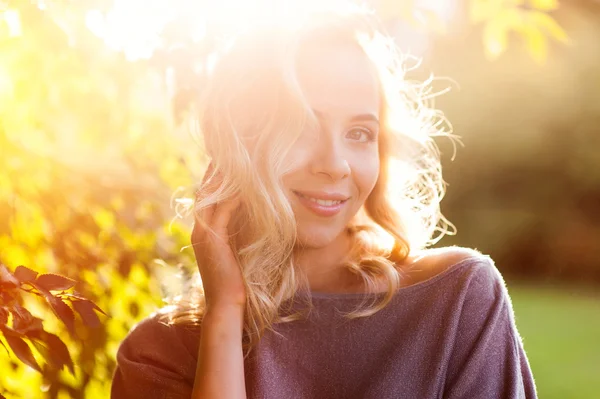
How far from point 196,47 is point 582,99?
11344mm

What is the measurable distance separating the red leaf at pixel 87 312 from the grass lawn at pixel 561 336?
7401 mm

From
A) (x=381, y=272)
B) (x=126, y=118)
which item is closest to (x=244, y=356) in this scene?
(x=381, y=272)

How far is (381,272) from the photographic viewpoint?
7.48 feet

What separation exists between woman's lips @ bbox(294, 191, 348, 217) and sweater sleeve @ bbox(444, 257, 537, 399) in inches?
14.9

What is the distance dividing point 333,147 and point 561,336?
9.58 meters

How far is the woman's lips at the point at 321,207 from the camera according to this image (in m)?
2.15

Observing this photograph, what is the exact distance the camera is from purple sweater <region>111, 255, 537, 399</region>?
80.7 inches

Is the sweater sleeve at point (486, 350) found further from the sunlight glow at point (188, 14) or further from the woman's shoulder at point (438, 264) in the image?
the sunlight glow at point (188, 14)

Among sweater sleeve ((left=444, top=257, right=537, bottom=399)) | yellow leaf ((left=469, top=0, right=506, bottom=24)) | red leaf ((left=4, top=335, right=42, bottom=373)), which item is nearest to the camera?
red leaf ((left=4, top=335, right=42, bottom=373))

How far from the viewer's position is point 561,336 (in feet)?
35.8

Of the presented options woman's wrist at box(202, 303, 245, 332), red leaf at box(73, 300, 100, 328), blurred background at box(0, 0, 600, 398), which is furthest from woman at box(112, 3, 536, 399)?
red leaf at box(73, 300, 100, 328)

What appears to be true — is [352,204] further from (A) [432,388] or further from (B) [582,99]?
(B) [582,99]

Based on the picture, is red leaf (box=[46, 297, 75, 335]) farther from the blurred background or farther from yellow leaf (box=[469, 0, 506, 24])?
yellow leaf (box=[469, 0, 506, 24])

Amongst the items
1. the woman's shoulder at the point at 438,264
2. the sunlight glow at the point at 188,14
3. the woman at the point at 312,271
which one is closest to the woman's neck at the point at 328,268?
the woman at the point at 312,271
